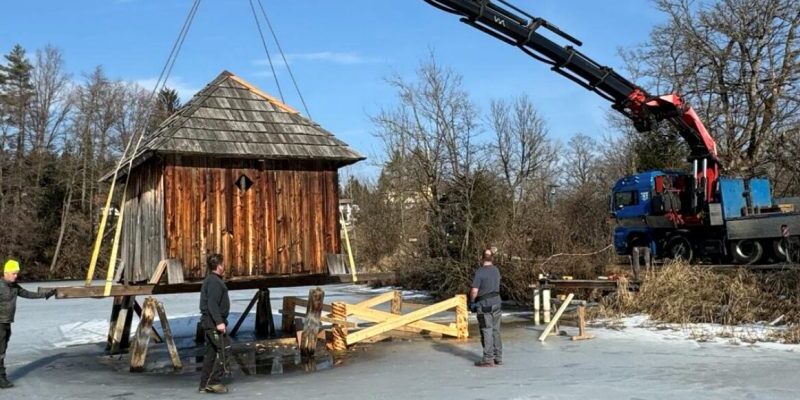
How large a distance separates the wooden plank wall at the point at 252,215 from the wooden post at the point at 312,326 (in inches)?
20.2

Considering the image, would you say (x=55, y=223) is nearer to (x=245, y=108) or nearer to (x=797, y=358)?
(x=245, y=108)

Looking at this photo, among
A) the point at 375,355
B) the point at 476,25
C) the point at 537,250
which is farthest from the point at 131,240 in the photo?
the point at 537,250

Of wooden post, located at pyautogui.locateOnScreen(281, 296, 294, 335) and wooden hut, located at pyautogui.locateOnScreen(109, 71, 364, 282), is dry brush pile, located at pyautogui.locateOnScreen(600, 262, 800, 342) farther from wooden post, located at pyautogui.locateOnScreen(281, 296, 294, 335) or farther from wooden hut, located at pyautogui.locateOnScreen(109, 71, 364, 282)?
wooden hut, located at pyautogui.locateOnScreen(109, 71, 364, 282)

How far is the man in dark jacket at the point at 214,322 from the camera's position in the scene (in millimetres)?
9609

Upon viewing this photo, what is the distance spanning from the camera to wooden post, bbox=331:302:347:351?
14086mm

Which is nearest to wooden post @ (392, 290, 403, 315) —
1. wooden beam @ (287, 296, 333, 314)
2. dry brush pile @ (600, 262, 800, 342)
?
wooden beam @ (287, 296, 333, 314)

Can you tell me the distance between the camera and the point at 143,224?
13.6 m

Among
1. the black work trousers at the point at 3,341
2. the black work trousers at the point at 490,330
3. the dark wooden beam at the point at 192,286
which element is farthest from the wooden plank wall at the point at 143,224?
the black work trousers at the point at 490,330

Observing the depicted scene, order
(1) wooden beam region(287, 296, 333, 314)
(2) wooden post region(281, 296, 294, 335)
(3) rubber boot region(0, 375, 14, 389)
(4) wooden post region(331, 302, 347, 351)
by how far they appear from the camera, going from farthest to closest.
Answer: (2) wooden post region(281, 296, 294, 335) → (1) wooden beam region(287, 296, 333, 314) → (4) wooden post region(331, 302, 347, 351) → (3) rubber boot region(0, 375, 14, 389)

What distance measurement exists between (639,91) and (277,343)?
13.1 m

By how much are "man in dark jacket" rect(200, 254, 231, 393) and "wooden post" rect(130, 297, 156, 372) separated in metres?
3.09

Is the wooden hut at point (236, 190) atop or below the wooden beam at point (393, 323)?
atop

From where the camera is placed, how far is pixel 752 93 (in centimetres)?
3081

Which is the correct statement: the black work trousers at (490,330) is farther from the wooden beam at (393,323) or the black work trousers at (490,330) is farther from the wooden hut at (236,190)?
the wooden hut at (236,190)
